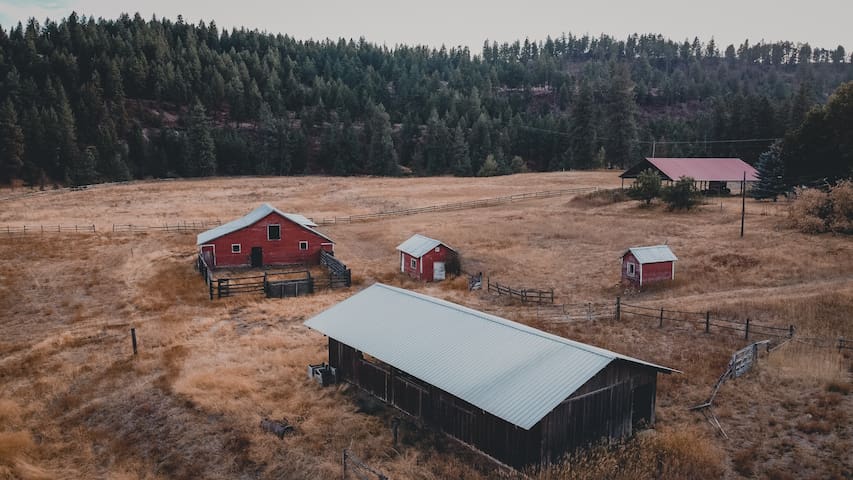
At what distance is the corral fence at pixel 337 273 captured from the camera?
41.0 metres

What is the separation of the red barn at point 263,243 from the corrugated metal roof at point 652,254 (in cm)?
2437

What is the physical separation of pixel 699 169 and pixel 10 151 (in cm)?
9768

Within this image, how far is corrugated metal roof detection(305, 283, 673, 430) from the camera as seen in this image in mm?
16500

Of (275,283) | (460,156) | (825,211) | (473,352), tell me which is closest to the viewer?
(473,352)

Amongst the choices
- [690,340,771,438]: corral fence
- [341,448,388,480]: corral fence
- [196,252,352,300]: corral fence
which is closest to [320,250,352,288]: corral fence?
[196,252,352,300]: corral fence

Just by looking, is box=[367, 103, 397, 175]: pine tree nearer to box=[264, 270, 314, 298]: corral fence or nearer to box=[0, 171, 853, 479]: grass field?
box=[0, 171, 853, 479]: grass field

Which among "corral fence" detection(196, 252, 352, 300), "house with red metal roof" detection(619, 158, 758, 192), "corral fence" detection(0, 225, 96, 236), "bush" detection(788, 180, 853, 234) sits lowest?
"corral fence" detection(196, 252, 352, 300)

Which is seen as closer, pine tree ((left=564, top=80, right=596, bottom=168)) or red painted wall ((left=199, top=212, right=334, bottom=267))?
red painted wall ((left=199, top=212, right=334, bottom=267))

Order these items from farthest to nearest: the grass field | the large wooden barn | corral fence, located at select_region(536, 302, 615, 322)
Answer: corral fence, located at select_region(536, 302, 615, 322) < the grass field < the large wooden barn

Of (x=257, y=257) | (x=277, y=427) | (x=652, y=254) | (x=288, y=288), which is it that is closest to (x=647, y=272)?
(x=652, y=254)

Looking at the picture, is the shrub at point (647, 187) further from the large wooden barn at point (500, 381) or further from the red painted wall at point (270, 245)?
the large wooden barn at point (500, 381)

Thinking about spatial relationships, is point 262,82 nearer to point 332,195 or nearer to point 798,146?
point 332,195

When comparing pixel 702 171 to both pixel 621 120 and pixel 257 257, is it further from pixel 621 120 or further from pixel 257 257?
pixel 257 257

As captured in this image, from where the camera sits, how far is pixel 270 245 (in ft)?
157
